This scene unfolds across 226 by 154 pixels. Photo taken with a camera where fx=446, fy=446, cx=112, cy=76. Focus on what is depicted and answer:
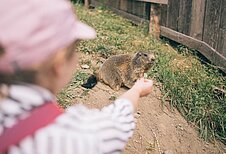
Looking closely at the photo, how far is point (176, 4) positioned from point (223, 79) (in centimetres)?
210

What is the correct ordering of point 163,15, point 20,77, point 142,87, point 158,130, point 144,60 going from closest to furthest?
point 20,77 → point 142,87 → point 158,130 → point 144,60 → point 163,15

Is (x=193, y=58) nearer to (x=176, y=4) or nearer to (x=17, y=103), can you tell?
(x=176, y=4)

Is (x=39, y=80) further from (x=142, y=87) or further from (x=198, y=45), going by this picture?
(x=198, y=45)

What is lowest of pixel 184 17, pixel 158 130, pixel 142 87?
pixel 158 130

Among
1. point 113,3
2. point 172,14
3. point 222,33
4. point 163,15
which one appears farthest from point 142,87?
point 113,3

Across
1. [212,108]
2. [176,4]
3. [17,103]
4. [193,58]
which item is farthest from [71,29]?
[176,4]

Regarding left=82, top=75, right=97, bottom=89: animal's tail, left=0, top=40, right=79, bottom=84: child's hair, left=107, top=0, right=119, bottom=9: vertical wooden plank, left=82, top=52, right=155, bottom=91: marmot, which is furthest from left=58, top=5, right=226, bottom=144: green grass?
left=0, top=40, right=79, bottom=84: child's hair

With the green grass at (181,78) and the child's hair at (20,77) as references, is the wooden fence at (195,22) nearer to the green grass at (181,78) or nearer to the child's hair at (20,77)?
the green grass at (181,78)

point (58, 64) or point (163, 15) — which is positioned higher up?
point (58, 64)

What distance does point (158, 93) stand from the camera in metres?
4.89

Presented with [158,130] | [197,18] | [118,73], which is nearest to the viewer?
[158,130]

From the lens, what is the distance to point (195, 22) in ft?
19.4

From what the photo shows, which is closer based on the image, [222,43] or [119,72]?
[222,43]

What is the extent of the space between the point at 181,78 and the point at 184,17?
65.4 inches
